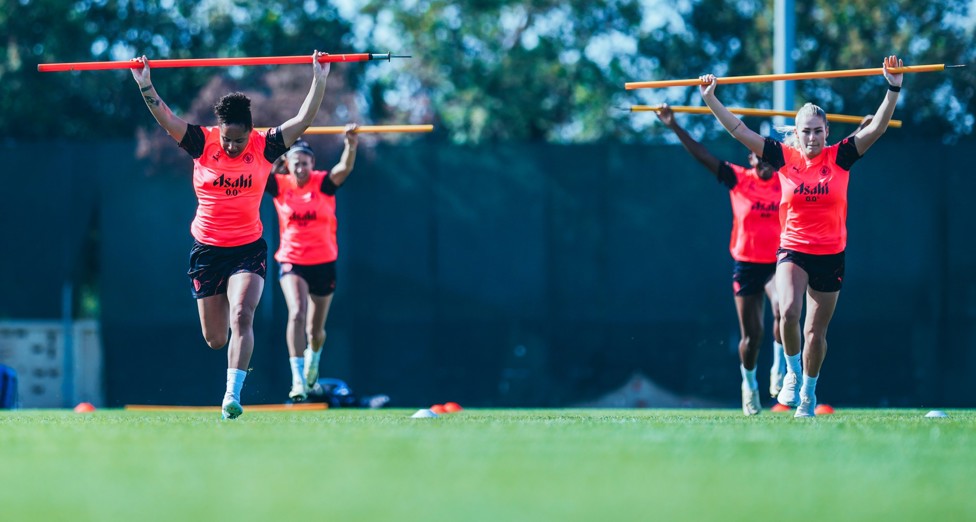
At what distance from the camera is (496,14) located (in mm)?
25719

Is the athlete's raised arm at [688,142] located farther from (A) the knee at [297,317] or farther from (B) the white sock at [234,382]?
(B) the white sock at [234,382]

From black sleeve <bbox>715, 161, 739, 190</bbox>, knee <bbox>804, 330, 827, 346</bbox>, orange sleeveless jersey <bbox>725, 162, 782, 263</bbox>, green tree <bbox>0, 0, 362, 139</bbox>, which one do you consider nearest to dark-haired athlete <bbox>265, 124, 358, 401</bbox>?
black sleeve <bbox>715, 161, 739, 190</bbox>

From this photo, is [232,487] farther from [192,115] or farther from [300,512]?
[192,115]

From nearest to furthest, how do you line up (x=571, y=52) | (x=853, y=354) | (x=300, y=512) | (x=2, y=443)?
(x=300, y=512) < (x=2, y=443) < (x=853, y=354) < (x=571, y=52)

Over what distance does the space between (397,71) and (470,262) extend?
1160 centimetres

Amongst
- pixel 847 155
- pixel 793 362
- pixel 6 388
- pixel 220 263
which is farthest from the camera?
pixel 6 388

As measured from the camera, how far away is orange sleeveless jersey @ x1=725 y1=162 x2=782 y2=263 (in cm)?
1122

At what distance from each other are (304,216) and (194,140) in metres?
2.80

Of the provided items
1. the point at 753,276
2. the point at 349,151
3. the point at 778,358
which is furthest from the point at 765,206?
the point at 349,151

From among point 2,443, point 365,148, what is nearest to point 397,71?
point 365,148

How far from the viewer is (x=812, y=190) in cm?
922

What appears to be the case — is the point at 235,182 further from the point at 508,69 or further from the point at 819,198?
the point at 508,69

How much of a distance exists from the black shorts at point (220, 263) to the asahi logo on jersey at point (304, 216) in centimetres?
248

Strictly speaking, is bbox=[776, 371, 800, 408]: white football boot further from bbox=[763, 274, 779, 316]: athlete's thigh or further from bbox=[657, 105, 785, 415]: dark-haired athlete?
bbox=[763, 274, 779, 316]: athlete's thigh
